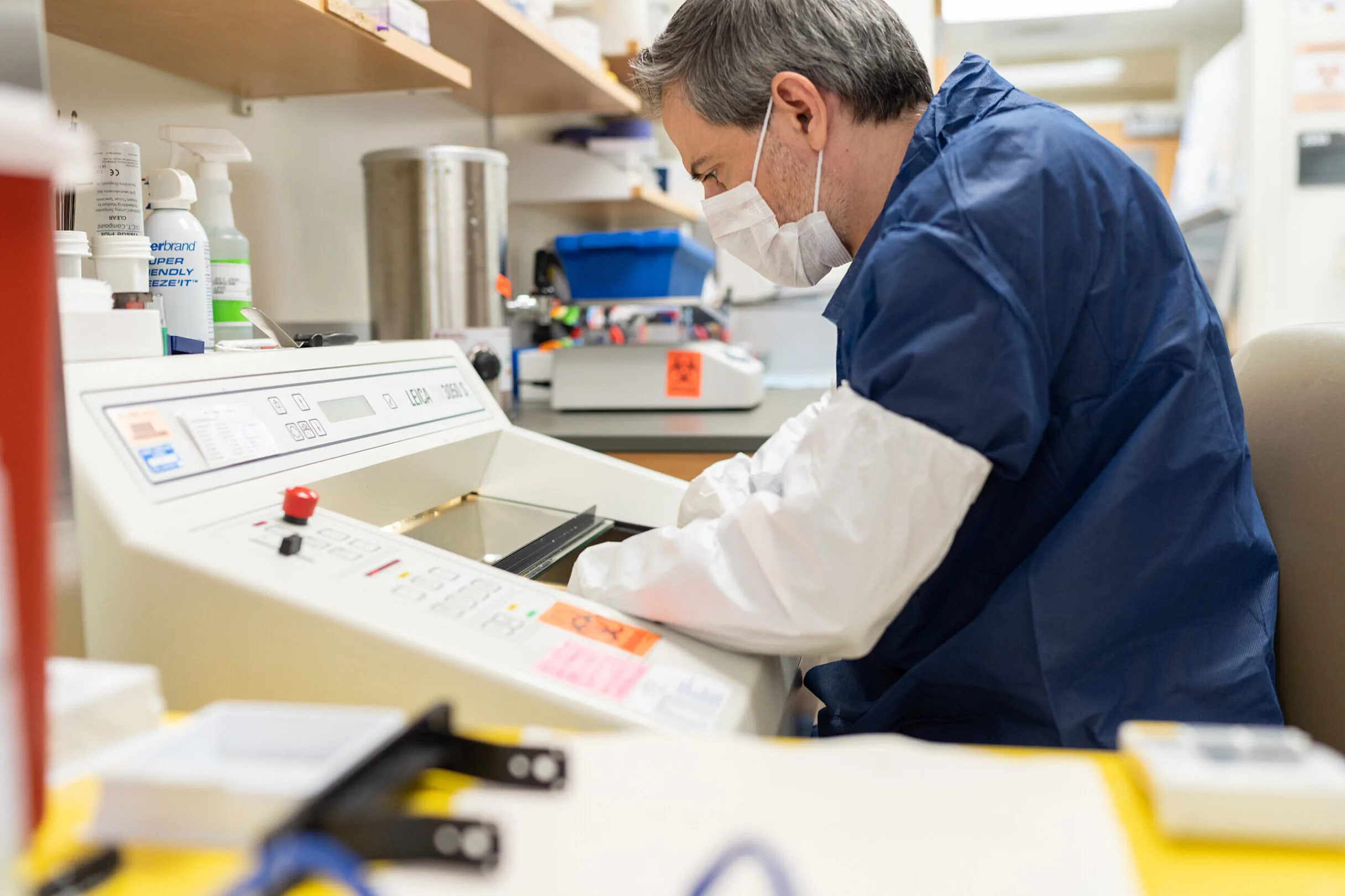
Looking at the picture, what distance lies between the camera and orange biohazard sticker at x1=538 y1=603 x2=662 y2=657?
75cm

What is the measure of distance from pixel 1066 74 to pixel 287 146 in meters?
4.39

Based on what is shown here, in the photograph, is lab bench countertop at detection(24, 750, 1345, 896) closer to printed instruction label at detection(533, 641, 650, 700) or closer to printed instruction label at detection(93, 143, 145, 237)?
printed instruction label at detection(533, 641, 650, 700)

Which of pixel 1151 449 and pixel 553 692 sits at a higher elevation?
pixel 1151 449

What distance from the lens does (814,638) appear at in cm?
77

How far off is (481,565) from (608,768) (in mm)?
337

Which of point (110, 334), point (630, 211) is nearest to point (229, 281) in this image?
Result: point (110, 334)

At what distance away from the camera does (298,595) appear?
2.20 feet

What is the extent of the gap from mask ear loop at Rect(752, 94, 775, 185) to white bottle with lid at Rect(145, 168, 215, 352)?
0.63m

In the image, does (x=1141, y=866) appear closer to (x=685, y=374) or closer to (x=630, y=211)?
(x=685, y=374)

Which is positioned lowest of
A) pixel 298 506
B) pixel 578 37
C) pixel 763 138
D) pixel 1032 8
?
pixel 298 506

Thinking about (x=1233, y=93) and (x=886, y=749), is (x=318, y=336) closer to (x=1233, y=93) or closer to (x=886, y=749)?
(x=886, y=749)

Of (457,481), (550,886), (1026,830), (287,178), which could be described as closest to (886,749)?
(1026,830)

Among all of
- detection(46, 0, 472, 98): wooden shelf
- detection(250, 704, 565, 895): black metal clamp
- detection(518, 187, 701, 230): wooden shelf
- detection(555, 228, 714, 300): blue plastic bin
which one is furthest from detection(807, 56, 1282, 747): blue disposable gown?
detection(518, 187, 701, 230): wooden shelf

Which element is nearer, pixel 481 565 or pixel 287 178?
pixel 481 565
